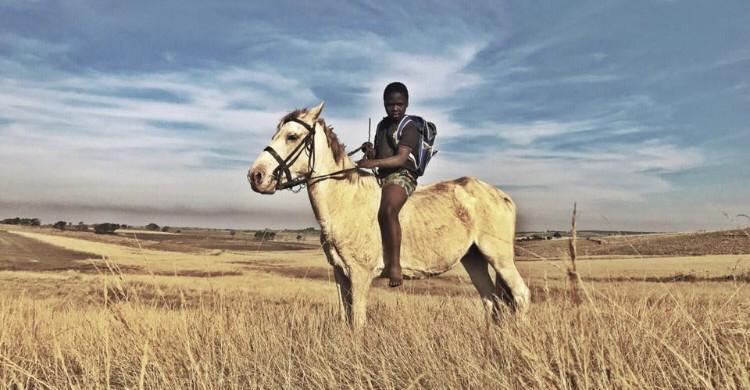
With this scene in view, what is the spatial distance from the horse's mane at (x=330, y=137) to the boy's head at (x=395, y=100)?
0.76 m

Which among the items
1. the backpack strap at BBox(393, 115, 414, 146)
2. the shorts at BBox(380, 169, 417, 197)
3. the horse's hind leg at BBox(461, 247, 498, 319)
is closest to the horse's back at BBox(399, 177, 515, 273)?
the shorts at BBox(380, 169, 417, 197)

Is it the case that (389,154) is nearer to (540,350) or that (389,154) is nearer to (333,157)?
(333,157)

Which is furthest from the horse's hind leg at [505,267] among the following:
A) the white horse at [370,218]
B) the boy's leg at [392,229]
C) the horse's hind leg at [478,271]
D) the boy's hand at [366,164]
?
the boy's hand at [366,164]

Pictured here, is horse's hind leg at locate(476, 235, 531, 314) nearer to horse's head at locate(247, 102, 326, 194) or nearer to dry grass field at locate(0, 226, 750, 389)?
dry grass field at locate(0, 226, 750, 389)

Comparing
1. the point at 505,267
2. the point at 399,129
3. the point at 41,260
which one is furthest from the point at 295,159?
the point at 41,260

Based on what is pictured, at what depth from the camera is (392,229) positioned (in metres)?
6.26

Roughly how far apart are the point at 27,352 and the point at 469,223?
17.8ft

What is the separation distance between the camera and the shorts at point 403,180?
6.54m

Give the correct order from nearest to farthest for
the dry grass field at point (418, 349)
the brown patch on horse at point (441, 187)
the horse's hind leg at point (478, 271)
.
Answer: the dry grass field at point (418, 349) → the brown patch on horse at point (441, 187) → the horse's hind leg at point (478, 271)

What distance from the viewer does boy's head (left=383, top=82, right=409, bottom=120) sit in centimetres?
666

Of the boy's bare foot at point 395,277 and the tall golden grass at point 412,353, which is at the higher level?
the boy's bare foot at point 395,277

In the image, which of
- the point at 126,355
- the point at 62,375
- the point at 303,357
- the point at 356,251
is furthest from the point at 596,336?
the point at 62,375

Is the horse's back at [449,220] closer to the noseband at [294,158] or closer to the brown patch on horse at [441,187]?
the brown patch on horse at [441,187]

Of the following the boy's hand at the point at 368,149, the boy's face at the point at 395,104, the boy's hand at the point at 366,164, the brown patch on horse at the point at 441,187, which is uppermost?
the boy's face at the point at 395,104
